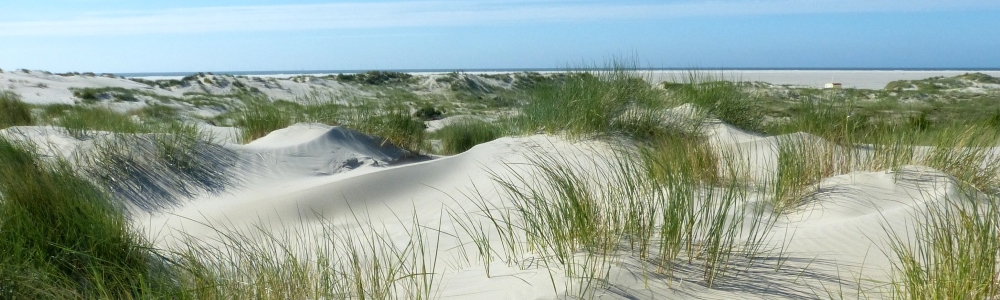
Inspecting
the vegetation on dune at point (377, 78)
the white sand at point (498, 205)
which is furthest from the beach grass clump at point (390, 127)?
the vegetation on dune at point (377, 78)

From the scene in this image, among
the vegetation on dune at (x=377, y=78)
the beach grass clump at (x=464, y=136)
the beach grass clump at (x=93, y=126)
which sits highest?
the beach grass clump at (x=93, y=126)

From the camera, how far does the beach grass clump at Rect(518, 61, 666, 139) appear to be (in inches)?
220

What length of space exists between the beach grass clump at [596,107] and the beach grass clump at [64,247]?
328 cm

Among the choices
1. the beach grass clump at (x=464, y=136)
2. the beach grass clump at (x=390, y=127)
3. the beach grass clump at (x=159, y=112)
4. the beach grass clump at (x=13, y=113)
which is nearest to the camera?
the beach grass clump at (x=390, y=127)

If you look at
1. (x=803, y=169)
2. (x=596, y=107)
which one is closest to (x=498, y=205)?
(x=596, y=107)

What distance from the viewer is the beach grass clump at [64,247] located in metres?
2.39

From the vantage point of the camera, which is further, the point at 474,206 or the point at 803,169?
the point at 474,206

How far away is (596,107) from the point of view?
566 centimetres

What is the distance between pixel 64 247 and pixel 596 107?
151 inches

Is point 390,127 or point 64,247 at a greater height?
point 64,247

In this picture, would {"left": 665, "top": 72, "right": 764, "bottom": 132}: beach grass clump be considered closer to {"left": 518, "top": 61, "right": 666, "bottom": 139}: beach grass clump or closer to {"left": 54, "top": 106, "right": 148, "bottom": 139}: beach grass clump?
{"left": 518, "top": 61, "right": 666, "bottom": 139}: beach grass clump

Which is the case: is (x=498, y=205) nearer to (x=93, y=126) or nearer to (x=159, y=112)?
(x=93, y=126)

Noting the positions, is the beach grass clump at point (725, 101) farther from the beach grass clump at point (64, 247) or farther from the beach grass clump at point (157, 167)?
the beach grass clump at point (64, 247)

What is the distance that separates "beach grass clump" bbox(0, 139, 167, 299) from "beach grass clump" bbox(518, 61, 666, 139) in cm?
328
